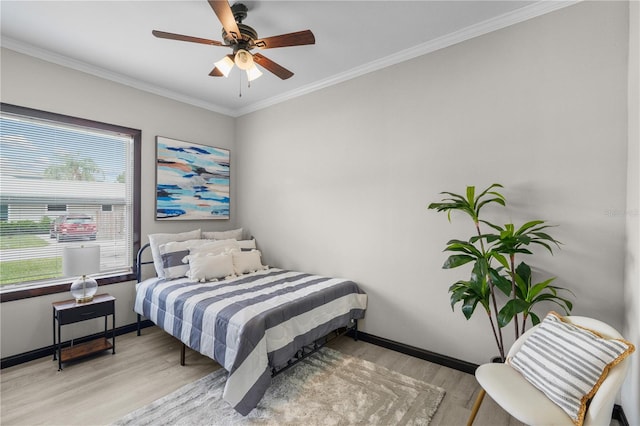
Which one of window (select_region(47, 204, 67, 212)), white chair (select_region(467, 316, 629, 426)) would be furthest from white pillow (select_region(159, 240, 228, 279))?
white chair (select_region(467, 316, 629, 426))

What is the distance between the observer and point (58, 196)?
2.95m

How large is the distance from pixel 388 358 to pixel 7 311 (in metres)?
3.48

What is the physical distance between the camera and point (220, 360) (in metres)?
2.15

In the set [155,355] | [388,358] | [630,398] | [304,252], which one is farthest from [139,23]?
[630,398]

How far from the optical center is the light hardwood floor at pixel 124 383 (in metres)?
1.99

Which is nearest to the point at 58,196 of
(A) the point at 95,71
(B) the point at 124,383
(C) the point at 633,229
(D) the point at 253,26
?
(A) the point at 95,71

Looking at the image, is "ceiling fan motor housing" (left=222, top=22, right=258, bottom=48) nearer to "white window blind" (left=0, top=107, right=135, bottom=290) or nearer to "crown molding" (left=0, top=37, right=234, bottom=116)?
"crown molding" (left=0, top=37, right=234, bottom=116)

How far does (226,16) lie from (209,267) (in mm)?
2293

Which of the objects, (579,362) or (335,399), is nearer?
(579,362)

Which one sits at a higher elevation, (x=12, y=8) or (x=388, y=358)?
(x=12, y=8)

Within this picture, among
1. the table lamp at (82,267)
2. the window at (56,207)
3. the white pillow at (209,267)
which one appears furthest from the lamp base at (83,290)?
the white pillow at (209,267)

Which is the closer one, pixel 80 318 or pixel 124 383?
pixel 124 383

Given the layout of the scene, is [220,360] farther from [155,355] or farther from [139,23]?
[139,23]

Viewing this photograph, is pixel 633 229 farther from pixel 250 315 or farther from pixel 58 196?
pixel 58 196
